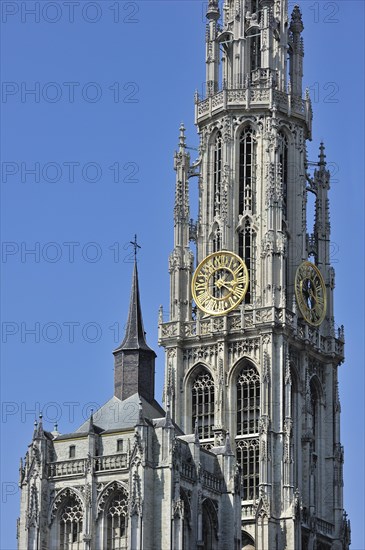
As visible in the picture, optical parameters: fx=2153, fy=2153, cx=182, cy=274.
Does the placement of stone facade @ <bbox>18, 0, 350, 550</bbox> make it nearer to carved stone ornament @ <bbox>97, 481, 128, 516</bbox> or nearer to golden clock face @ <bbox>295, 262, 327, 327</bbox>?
golden clock face @ <bbox>295, 262, 327, 327</bbox>

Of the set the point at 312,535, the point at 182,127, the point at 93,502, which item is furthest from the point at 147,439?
the point at 182,127

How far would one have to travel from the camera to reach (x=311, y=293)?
136 metres

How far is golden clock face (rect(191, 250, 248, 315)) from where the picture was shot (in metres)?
133

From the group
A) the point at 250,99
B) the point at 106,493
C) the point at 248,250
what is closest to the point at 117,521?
the point at 106,493

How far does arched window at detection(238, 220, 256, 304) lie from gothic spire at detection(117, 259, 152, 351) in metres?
12.9

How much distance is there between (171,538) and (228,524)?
6.30 m

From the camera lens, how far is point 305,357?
134 metres

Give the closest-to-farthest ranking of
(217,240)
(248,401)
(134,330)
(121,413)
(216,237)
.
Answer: (121,413)
(134,330)
(248,401)
(217,240)
(216,237)

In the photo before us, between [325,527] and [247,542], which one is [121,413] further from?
[325,527]

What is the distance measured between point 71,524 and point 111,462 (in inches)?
155

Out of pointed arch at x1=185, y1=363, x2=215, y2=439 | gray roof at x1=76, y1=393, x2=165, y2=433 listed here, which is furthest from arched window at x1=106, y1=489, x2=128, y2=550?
pointed arch at x1=185, y1=363, x2=215, y2=439

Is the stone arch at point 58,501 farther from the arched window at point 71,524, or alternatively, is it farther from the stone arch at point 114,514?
the stone arch at point 114,514

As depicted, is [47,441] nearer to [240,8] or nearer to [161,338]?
[161,338]

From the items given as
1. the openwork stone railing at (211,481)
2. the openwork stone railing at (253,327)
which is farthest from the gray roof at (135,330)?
the openwork stone railing at (253,327)
